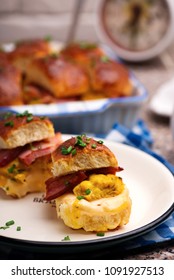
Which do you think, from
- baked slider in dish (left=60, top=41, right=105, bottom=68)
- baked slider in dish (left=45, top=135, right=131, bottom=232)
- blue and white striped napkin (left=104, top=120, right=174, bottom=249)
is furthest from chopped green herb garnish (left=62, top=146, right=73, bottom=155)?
baked slider in dish (left=60, top=41, right=105, bottom=68)

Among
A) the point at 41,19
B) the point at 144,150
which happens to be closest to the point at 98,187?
the point at 144,150

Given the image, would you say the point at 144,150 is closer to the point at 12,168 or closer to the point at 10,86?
the point at 12,168

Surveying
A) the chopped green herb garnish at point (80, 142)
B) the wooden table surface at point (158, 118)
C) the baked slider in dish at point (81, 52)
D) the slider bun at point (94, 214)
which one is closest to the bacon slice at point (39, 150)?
the chopped green herb garnish at point (80, 142)

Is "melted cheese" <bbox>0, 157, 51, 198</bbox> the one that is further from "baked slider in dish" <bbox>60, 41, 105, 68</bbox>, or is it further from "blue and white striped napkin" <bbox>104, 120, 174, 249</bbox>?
"baked slider in dish" <bbox>60, 41, 105, 68</bbox>

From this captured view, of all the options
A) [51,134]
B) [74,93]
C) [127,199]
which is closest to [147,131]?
[74,93]

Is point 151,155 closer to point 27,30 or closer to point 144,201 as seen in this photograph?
point 144,201
